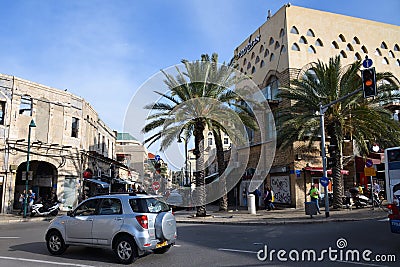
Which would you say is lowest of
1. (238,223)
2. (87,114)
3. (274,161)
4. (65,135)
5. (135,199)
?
(238,223)

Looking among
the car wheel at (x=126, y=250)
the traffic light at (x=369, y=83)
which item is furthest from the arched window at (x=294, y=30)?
the car wheel at (x=126, y=250)

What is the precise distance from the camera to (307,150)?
83.5ft

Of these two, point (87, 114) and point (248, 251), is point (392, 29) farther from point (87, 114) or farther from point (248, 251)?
point (248, 251)

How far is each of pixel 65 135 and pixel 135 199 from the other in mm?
21718

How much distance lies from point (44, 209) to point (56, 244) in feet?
50.8

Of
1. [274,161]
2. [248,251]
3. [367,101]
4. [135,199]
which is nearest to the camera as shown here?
[135,199]

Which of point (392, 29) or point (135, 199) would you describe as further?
point (392, 29)

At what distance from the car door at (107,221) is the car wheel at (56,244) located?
3.57 feet

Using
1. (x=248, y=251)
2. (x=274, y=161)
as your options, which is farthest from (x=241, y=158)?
(x=248, y=251)

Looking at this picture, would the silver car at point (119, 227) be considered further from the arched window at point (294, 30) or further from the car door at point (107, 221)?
the arched window at point (294, 30)

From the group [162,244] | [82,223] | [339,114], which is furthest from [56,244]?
[339,114]

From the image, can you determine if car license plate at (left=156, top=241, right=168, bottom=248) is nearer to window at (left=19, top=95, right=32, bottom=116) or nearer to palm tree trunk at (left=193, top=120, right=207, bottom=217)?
palm tree trunk at (left=193, top=120, right=207, bottom=217)

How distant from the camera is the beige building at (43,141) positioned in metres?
24.0

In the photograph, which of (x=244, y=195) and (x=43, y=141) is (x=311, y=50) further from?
(x=43, y=141)
